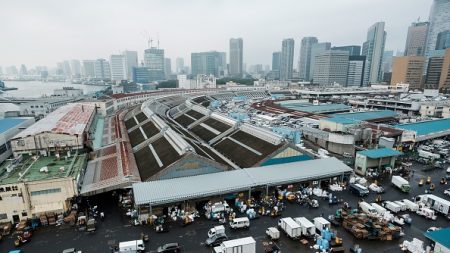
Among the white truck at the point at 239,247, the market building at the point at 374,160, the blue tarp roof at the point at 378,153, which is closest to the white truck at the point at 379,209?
the market building at the point at 374,160

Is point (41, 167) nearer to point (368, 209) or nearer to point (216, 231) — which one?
point (216, 231)

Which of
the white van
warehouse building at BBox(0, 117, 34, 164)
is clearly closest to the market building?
the white van

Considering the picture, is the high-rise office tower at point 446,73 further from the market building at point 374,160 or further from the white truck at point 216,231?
the white truck at point 216,231

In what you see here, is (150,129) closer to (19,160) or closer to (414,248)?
(19,160)

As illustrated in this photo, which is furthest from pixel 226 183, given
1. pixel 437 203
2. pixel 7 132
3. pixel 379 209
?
pixel 7 132

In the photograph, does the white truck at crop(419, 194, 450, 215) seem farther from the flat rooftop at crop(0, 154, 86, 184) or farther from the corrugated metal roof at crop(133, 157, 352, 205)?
the flat rooftop at crop(0, 154, 86, 184)
